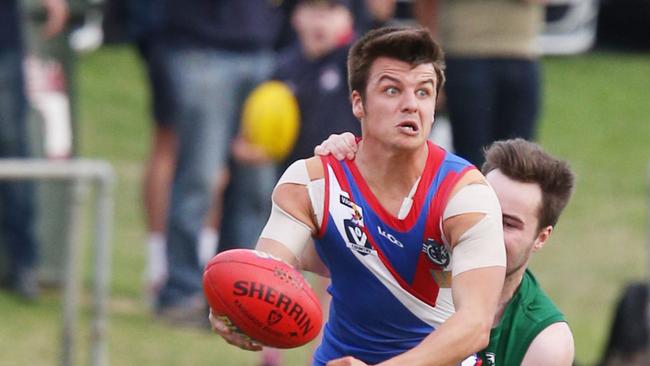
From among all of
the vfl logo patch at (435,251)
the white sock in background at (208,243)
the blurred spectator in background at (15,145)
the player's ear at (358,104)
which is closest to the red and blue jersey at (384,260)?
the vfl logo patch at (435,251)

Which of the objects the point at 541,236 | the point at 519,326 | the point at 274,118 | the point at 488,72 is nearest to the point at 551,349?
the point at 519,326

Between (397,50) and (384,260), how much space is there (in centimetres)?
64

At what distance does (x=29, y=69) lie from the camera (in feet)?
31.5

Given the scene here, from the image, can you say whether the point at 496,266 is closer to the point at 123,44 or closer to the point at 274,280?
the point at 274,280

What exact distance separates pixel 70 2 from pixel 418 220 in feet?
16.6

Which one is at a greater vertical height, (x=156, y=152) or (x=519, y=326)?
(x=519, y=326)

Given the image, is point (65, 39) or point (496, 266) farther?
point (65, 39)

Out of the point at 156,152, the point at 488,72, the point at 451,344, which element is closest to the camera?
the point at 451,344

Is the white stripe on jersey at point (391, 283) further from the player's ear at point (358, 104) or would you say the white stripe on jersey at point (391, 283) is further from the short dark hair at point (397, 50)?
the short dark hair at point (397, 50)

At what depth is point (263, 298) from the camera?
4.61 meters

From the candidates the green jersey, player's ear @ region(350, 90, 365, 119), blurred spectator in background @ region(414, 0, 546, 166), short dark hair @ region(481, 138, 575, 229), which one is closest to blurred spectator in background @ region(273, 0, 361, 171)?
blurred spectator in background @ region(414, 0, 546, 166)

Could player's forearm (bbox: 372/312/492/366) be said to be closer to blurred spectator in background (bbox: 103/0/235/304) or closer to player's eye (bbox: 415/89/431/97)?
player's eye (bbox: 415/89/431/97)

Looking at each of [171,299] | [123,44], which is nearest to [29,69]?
[171,299]

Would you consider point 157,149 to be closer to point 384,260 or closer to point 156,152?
point 156,152
